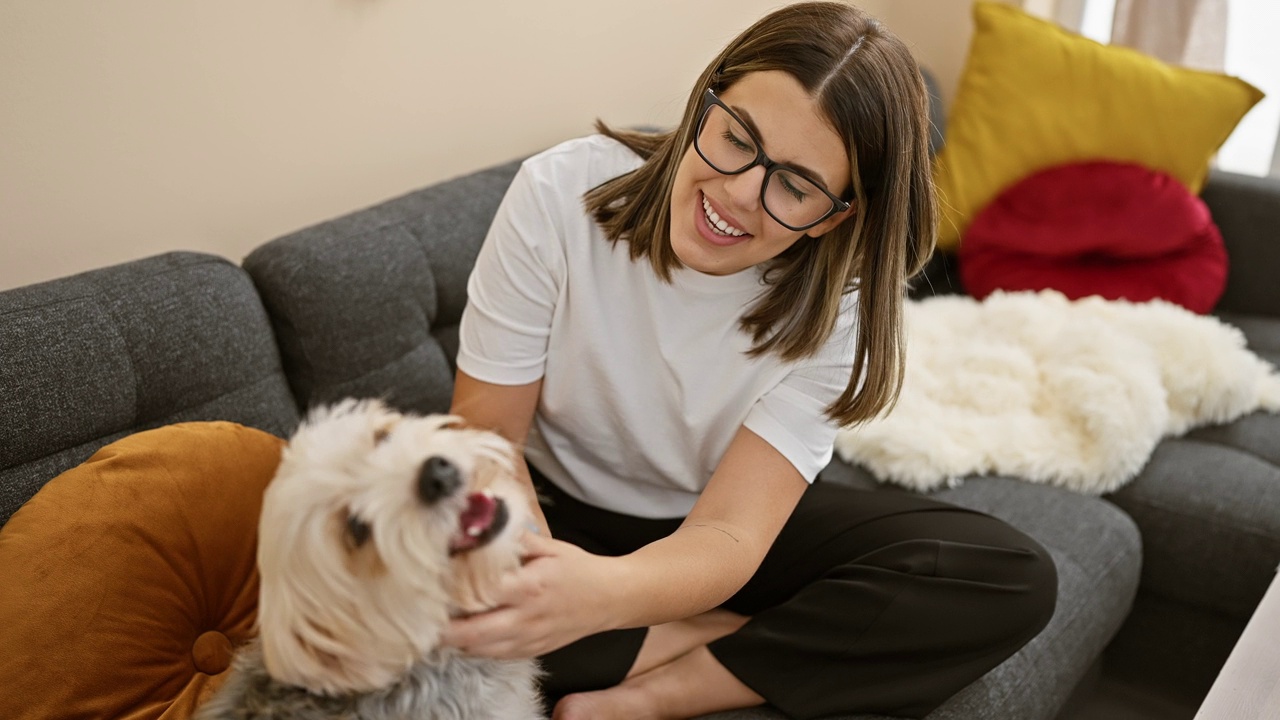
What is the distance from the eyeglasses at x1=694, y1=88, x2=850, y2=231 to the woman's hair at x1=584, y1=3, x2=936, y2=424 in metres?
0.05

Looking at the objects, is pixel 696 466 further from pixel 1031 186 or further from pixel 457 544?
pixel 1031 186

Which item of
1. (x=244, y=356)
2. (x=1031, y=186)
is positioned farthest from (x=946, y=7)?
(x=244, y=356)

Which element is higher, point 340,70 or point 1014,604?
point 340,70

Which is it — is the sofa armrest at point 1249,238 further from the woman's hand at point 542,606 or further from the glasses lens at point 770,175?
the woman's hand at point 542,606

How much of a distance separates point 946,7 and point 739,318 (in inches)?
99.2

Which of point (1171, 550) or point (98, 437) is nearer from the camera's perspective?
point (98, 437)

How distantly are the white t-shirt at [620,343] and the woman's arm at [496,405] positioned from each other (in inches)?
0.6

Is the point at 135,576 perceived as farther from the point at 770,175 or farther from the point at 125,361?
the point at 770,175

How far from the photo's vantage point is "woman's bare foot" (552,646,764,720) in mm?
1485

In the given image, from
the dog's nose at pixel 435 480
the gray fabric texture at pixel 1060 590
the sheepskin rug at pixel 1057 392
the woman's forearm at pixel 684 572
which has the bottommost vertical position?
the gray fabric texture at pixel 1060 590

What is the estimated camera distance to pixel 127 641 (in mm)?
1222

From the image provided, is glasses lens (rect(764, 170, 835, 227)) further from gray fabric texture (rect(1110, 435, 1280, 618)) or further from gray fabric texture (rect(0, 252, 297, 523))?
gray fabric texture (rect(1110, 435, 1280, 618))

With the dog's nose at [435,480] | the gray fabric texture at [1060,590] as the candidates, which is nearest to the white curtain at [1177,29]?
the gray fabric texture at [1060,590]

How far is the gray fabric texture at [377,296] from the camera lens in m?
1.74
